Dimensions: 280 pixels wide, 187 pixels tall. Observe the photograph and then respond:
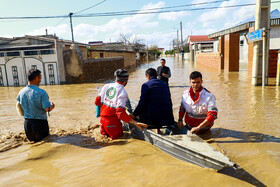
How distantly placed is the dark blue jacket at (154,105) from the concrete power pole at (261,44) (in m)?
6.59

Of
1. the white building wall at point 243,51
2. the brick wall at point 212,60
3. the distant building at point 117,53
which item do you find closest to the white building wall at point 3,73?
the distant building at point 117,53

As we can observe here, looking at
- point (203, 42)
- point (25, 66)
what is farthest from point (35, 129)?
point (203, 42)

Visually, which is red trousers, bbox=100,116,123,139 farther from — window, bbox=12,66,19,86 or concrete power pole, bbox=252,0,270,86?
window, bbox=12,66,19,86

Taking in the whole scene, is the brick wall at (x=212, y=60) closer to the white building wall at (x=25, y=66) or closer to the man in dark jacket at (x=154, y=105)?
the white building wall at (x=25, y=66)

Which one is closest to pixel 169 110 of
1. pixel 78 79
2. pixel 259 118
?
pixel 259 118

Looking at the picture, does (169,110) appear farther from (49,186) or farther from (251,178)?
(49,186)

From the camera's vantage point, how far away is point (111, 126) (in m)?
4.19

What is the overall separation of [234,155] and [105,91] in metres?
2.44

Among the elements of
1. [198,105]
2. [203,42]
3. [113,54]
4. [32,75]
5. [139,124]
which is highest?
[203,42]

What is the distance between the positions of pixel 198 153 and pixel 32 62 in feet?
46.3

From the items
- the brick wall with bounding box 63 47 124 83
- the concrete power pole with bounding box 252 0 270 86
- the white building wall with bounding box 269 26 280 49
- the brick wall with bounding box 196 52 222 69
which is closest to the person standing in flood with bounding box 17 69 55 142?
the concrete power pole with bounding box 252 0 270 86

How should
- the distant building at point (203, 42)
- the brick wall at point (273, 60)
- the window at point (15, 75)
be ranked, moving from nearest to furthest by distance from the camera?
1. the brick wall at point (273, 60)
2. the window at point (15, 75)
3. the distant building at point (203, 42)

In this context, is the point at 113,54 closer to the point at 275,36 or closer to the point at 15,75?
the point at 15,75

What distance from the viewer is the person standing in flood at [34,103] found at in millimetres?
3908
